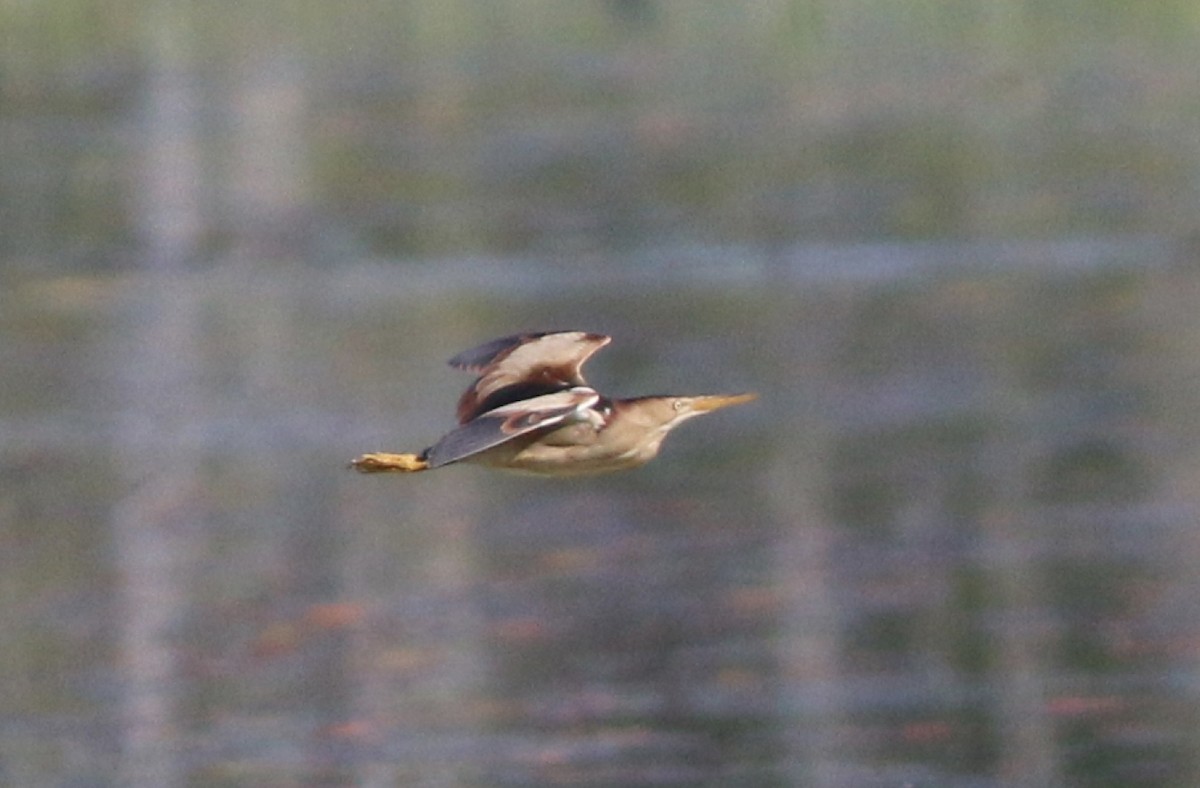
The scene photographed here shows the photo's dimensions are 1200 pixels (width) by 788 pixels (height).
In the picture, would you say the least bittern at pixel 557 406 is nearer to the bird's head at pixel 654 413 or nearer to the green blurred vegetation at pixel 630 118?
the bird's head at pixel 654 413

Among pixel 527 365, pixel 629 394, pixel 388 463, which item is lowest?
pixel 629 394

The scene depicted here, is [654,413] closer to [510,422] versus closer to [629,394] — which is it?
[510,422]

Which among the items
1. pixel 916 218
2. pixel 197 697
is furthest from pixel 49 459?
pixel 916 218

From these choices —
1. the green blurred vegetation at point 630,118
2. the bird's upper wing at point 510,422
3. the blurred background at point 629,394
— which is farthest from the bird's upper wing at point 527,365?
the green blurred vegetation at point 630,118

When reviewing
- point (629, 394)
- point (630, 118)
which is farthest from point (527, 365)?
point (630, 118)

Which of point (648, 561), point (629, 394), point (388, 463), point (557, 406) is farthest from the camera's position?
point (629, 394)

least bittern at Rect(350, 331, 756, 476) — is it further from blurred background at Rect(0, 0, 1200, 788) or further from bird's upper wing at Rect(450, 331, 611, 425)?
blurred background at Rect(0, 0, 1200, 788)

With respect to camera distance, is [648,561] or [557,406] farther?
[648,561]
